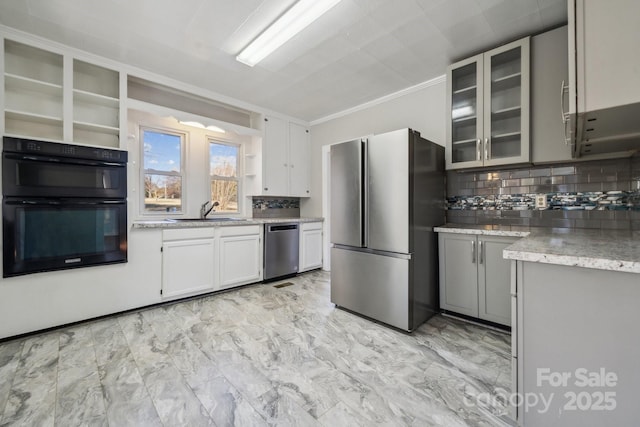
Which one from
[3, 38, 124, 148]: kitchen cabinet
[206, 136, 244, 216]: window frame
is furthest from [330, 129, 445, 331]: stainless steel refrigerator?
[3, 38, 124, 148]: kitchen cabinet

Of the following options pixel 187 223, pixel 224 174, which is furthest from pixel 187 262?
Answer: pixel 224 174

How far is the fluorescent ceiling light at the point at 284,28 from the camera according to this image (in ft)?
6.31

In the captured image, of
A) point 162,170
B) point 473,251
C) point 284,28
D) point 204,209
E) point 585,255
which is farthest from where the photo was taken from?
point 204,209

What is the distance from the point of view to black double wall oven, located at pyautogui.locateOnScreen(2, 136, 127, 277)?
7.10 feet

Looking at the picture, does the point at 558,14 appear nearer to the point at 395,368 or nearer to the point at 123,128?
the point at 395,368

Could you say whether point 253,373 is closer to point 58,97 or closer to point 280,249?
point 280,249

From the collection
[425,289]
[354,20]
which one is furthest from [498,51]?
[425,289]

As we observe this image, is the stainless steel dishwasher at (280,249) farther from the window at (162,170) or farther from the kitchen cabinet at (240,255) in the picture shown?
the window at (162,170)

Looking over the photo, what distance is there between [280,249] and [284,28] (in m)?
2.67

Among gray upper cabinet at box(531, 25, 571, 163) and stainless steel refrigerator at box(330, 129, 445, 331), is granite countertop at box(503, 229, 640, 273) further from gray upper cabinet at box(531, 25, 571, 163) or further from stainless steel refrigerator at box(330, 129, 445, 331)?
gray upper cabinet at box(531, 25, 571, 163)

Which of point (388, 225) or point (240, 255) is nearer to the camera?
point (388, 225)

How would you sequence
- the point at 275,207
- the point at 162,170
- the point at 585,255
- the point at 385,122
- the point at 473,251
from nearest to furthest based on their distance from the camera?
the point at 585,255 → the point at 473,251 → the point at 162,170 → the point at 385,122 → the point at 275,207

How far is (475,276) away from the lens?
7.91 feet

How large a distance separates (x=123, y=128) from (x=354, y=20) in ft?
8.04
